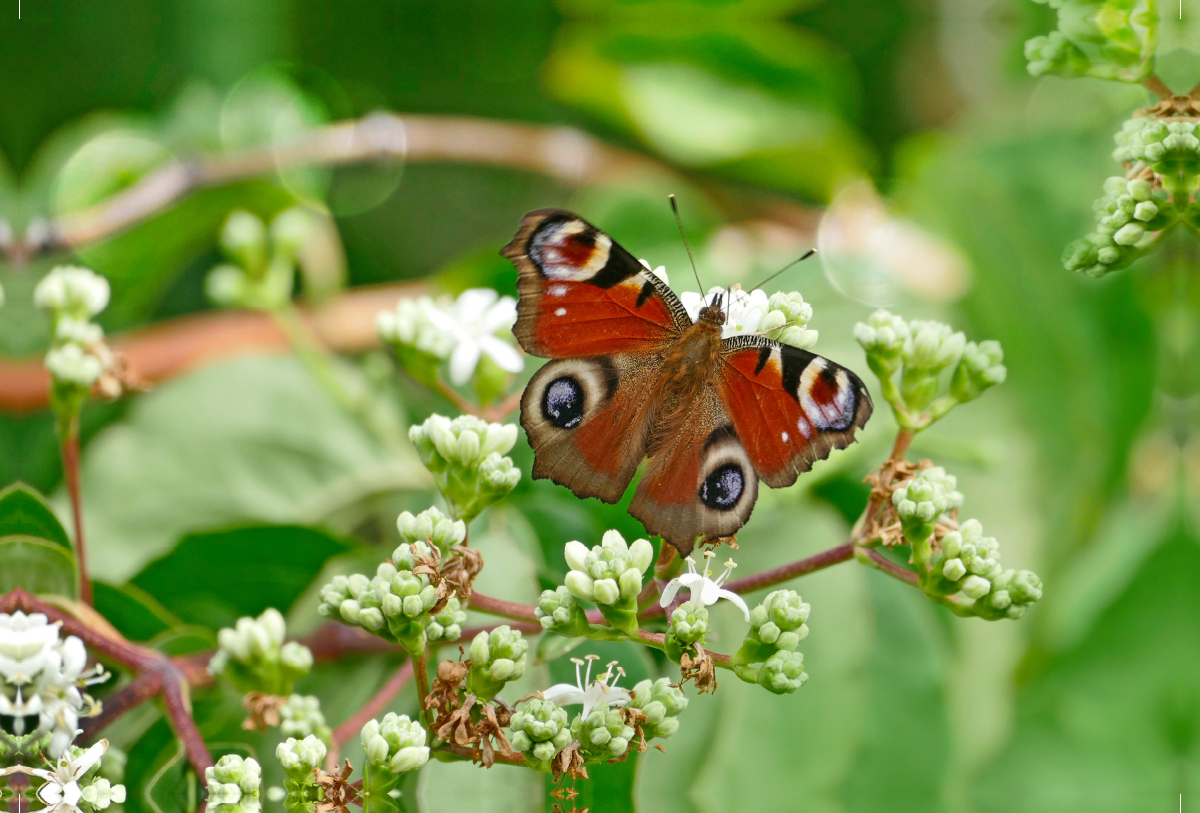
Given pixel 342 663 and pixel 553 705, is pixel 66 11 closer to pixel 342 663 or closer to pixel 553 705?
pixel 342 663

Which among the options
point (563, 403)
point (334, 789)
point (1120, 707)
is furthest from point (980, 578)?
point (1120, 707)

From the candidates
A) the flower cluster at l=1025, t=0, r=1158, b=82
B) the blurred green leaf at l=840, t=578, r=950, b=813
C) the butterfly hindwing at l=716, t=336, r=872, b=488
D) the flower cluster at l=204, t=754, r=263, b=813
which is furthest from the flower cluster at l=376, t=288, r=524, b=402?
the blurred green leaf at l=840, t=578, r=950, b=813

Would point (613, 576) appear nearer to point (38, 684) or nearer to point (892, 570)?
point (892, 570)

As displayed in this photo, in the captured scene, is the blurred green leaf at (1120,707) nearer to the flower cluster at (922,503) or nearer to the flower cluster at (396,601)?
the flower cluster at (922,503)

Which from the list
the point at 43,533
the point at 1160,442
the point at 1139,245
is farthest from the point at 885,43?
the point at 43,533

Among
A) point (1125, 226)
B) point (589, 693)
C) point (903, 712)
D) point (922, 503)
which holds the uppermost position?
point (1125, 226)

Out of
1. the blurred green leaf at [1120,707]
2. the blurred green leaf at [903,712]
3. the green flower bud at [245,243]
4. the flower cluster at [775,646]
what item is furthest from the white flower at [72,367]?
the blurred green leaf at [1120,707]

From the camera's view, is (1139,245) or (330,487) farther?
(330,487)
